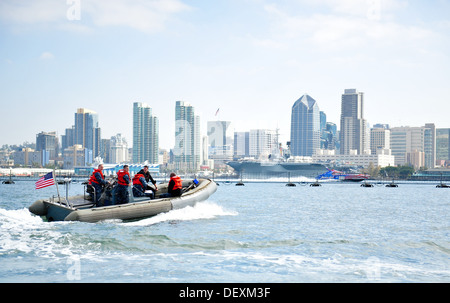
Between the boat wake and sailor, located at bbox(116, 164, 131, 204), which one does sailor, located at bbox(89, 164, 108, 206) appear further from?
the boat wake

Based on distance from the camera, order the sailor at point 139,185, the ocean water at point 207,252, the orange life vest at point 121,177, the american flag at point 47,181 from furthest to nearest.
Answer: the sailor at point 139,185
the orange life vest at point 121,177
the american flag at point 47,181
the ocean water at point 207,252

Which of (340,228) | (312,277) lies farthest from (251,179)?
(312,277)

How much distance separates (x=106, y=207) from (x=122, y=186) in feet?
3.81

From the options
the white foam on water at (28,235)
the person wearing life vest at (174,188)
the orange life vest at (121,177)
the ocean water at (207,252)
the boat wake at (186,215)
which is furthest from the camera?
the person wearing life vest at (174,188)

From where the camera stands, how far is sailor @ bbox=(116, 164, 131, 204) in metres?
17.9

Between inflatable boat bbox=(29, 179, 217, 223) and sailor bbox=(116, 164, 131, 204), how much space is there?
191 mm

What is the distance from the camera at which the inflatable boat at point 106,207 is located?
1680 centimetres

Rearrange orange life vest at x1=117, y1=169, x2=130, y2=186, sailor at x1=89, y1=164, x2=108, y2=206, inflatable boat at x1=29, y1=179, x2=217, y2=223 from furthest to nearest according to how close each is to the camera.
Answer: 1. sailor at x1=89, y1=164, x2=108, y2=206
2. orange life vest at x1=117, y1=169, x2=130, y2=186
3. inflatable boat at x1=29, y1=179, x2=217, y2=223

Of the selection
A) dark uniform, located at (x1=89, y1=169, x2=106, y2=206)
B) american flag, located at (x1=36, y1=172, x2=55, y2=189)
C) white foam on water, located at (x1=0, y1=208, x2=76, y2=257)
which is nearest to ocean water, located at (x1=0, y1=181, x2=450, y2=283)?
white foam on water, located at (x1=0, y1=208, x2=76, y2=257)

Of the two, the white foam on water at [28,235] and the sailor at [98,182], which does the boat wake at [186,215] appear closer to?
the sailor at [98,182]

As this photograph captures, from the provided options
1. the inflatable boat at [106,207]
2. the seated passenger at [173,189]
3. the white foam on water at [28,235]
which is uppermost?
the seated passenger at [173,189]

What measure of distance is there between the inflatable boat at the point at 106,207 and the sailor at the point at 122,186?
191mm

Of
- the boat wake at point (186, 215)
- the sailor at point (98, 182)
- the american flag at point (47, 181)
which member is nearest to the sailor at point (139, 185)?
the sailor at point (98, 182)
